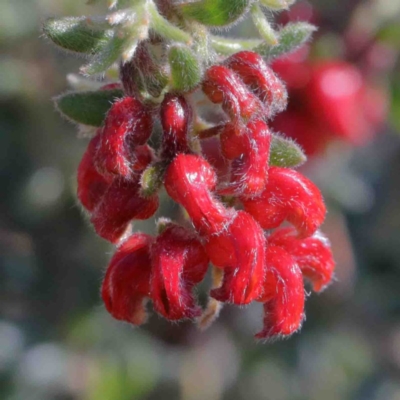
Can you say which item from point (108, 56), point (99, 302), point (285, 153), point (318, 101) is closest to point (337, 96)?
point (318, 101)

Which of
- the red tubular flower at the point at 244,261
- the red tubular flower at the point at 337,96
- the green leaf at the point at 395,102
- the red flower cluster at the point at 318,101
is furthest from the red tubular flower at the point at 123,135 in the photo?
the green leaf at the point at 395,102

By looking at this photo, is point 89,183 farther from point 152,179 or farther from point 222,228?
point 222,228

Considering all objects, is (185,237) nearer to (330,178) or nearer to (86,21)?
(86,21)

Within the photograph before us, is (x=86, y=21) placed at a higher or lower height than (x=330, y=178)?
higher

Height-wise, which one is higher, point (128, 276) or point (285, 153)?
point (285, 153)

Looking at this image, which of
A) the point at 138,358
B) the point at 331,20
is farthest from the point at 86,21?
the point at 138,358
